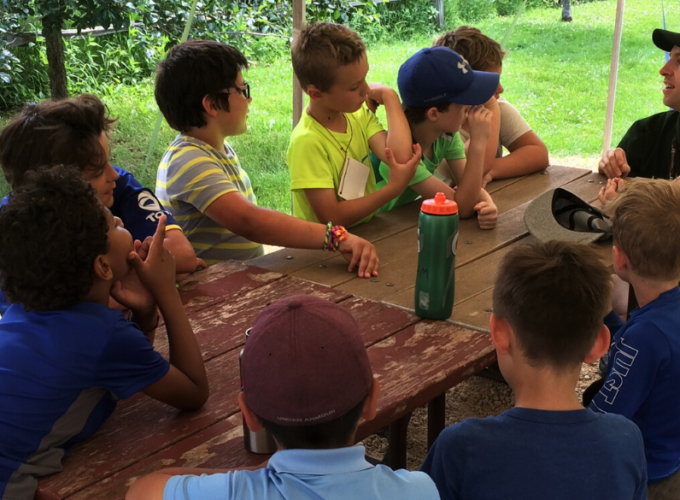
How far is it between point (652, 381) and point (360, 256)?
35.1 inches

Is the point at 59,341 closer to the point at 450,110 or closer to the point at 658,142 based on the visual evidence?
the point at 450,110

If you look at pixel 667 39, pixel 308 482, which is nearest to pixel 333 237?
pixel 308 482

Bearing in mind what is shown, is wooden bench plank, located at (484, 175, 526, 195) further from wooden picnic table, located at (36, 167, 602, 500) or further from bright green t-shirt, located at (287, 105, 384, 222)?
bright green t-shirt, located at (287, 105, 384, 222)

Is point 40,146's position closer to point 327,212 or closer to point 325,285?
point 325,285

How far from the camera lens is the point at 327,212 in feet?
8.68

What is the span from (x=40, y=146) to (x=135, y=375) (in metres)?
0.79

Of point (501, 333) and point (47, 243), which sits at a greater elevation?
point (47, 243)

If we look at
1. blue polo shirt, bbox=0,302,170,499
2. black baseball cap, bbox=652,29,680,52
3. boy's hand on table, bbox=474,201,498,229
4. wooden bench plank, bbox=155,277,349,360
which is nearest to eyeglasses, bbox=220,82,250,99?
wooden bench plank, bbox=155,277,349,360

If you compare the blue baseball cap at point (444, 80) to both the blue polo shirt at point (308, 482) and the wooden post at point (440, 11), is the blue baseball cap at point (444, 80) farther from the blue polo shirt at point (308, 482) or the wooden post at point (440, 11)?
the wooden post at point (440, 11)

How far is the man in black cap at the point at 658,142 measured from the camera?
3.18m

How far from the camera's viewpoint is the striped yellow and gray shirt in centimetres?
240

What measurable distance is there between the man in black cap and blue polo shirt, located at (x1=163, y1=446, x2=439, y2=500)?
2478 millimetres

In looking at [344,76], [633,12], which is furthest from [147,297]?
[633,12]

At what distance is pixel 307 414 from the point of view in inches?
41.4
